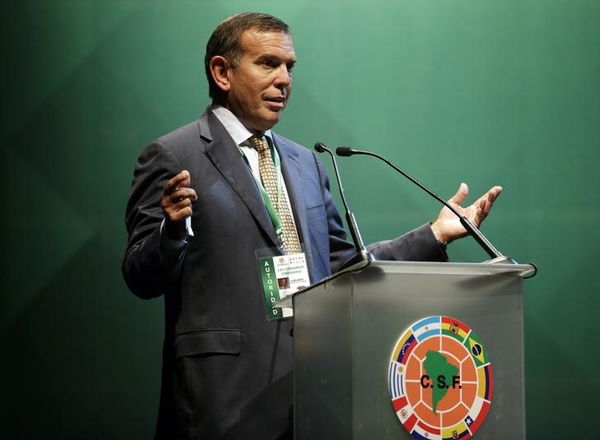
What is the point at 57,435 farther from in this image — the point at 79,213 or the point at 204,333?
the point at 204,333

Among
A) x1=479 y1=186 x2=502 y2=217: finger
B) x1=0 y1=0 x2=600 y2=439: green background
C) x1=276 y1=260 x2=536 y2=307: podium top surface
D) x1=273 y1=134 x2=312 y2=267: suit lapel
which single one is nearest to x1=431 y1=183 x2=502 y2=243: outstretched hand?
x1=479 y1=186 x2=502 y2=217: finger

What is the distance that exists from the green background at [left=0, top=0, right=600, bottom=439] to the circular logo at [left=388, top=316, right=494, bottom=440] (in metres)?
1.59

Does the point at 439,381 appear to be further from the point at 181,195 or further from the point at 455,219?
the point at 455,219

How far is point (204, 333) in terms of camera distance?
2.00 meters

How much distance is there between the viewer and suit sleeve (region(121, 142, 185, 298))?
1.95m

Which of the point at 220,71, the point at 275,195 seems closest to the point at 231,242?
the point at 275,195

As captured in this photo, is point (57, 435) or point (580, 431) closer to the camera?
point (57, 435)

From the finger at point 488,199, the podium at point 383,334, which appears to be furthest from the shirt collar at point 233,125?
the podium at point 383,334

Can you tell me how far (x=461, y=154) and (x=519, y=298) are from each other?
159cm

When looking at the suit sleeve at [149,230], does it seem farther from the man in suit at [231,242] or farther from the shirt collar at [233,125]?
the shirt collar at [233,125]

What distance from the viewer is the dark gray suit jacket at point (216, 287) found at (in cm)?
198

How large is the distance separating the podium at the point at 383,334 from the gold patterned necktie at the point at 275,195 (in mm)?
522

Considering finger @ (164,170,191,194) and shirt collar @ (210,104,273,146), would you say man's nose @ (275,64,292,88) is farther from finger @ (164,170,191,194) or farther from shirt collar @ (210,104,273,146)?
finger @ (164,170,191,194)

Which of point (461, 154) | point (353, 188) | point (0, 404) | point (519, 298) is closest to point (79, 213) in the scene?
point (0, 404)
